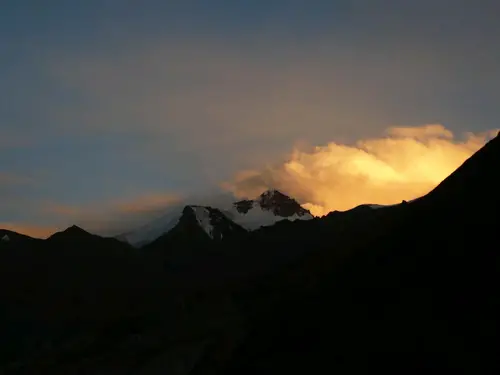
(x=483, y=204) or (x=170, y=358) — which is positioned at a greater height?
(x=483, y=204)

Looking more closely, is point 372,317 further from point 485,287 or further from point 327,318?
point 485,287

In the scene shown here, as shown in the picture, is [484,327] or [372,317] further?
[372,317]

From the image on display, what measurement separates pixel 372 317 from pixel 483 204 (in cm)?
1760

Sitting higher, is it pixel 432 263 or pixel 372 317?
pixel 432 263

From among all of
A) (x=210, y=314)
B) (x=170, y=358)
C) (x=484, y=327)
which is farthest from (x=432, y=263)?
(x=210, y=314)

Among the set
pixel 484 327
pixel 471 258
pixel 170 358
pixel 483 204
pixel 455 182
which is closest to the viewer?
pixel 484 327

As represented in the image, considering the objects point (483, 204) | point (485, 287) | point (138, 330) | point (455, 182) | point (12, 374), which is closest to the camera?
point (485, 287)

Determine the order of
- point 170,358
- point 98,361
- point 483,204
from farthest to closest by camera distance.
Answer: point 98,361, point 170,358, point 483,204

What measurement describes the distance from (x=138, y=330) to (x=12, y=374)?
34957mm

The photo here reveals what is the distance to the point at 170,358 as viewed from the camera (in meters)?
145

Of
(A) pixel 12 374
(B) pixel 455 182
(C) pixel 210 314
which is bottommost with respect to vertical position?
(A) pixel 12 374

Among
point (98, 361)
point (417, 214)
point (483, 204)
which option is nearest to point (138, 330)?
point (98, 361)

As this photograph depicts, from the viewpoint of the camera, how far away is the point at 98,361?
15762 centimetres

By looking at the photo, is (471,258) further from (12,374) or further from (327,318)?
(12,374)
